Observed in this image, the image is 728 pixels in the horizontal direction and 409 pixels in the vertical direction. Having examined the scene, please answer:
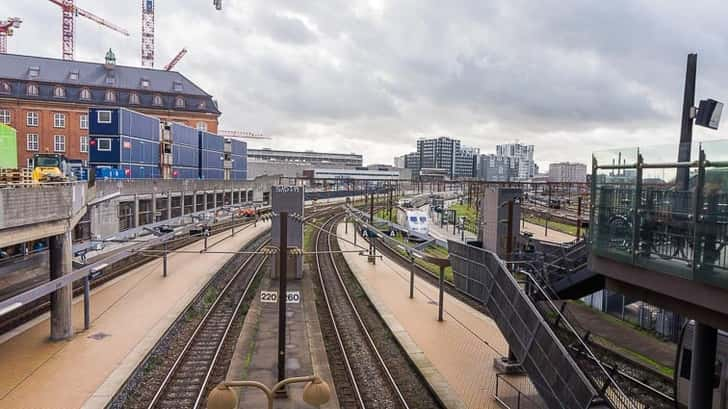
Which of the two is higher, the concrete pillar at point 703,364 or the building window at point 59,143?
the building window at point 59,143

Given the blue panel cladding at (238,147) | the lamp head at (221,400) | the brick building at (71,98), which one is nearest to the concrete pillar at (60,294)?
the lamp head at (221,400)

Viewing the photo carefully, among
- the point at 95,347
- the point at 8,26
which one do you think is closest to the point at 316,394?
the point at 95,347

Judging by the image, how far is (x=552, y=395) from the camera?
11000 millimetres

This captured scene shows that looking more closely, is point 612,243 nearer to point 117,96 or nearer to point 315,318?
point 315,318

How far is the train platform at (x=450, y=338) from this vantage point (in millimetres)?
15234

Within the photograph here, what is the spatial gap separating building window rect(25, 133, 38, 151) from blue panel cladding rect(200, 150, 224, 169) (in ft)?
81.7

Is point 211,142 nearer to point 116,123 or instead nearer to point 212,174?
point 212,174

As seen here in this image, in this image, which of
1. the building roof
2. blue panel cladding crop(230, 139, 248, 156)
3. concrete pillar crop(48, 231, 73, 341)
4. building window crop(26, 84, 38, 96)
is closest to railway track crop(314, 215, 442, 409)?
concrete pillar crop(48, 231, 73, 341)

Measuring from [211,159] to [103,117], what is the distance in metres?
25.2

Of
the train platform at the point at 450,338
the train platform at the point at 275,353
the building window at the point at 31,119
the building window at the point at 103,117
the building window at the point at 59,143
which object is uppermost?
the building window at the point at 31,119

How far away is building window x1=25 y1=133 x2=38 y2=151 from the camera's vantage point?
7056 cm

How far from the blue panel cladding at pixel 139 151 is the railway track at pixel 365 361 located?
2754cm

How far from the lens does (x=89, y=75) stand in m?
77.3

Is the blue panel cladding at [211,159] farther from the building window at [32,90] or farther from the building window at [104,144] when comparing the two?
the building window at [32,90]
